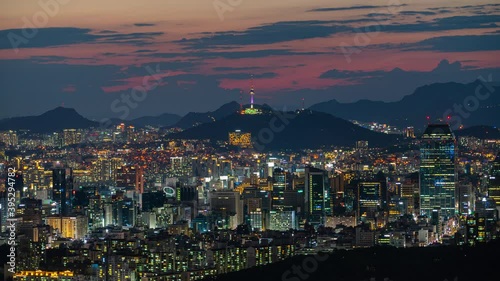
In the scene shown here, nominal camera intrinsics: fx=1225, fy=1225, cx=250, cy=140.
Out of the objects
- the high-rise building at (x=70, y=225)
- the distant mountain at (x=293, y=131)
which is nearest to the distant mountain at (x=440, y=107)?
the distant mountain at (x=293, y=131)

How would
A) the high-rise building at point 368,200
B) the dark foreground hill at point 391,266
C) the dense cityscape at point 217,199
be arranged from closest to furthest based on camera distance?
the dark foreground hill at point 391,266 < the dense cityscape at point 217,199 < the high-rise building at point 368,200

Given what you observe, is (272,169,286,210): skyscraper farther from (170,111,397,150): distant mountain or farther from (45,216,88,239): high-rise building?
(170,111,397,150): distant mountain

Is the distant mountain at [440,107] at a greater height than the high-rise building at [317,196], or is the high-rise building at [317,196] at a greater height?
the distant mountain at [440,107]

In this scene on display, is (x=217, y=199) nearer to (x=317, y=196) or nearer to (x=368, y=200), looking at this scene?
(x=317, y=196)

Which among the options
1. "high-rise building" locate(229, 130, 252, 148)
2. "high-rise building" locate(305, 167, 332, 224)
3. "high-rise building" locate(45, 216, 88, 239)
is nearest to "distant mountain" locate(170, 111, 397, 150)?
"high-rise building" locate(229, 130, 252, 148)

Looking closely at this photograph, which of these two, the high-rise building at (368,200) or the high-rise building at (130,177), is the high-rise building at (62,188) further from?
the high-rise building at (368,200)

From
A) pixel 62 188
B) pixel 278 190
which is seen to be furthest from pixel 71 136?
pixel 278 190
